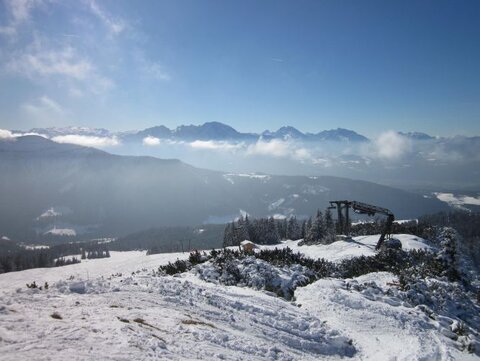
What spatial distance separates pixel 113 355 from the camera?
28.2 ft

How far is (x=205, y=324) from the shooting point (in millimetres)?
12492

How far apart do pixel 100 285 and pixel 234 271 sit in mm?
9877

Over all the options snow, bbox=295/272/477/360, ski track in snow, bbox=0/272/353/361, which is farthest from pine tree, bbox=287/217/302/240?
ski track in snow, bbox=0/272/353/361

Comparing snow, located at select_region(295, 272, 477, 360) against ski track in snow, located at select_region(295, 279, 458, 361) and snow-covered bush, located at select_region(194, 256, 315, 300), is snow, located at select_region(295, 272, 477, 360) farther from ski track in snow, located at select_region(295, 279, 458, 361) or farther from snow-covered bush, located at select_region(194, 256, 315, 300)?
snow-covered bush, located at select_region(194, 256, 315, 300)

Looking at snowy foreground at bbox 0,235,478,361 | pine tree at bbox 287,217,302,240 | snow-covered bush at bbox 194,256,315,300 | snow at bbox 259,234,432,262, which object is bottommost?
pine tree at bbox 287,217,302,240

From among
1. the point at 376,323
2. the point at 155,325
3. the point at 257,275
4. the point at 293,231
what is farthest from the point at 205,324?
the point at 293,231

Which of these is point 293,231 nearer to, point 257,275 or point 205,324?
point 257,275

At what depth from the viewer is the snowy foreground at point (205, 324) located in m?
9.29

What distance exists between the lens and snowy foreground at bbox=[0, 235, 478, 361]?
9289 millimetres

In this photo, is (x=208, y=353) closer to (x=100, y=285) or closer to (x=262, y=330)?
(x=262, y=330)

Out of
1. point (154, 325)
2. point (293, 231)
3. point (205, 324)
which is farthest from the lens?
point (293, 231)

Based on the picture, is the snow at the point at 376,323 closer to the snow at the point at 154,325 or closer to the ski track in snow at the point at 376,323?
the ski track in snow at the point at 376,323

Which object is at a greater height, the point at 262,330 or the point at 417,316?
the point at 262,330

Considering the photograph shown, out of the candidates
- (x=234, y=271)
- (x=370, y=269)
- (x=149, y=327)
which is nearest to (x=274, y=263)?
(x=234, y=271)
